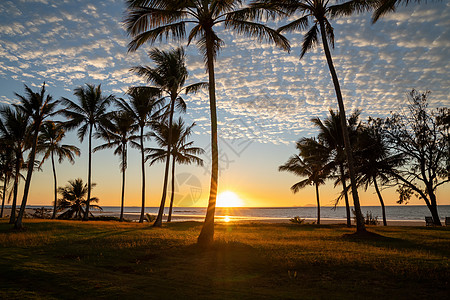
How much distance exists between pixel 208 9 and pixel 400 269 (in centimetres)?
1100

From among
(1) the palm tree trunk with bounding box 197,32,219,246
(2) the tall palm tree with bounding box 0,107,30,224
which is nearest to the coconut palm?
(1) the palm tree trunk with bounding box 197,32,219,246

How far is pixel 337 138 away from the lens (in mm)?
23906

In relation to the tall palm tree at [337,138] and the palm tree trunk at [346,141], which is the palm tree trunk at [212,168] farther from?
the tall palm tree at [337,138]

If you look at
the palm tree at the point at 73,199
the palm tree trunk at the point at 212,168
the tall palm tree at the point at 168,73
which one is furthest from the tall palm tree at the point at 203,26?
the palm tree at the point at 73,199

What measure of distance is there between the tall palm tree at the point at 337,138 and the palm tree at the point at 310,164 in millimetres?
670

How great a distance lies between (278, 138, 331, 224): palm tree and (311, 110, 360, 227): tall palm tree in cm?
67

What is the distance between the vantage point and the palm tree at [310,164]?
2463 cm

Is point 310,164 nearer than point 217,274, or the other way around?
point 217,274

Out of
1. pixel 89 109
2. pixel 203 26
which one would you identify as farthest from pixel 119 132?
pixel 203 26

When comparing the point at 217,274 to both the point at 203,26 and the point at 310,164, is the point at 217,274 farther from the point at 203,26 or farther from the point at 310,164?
the point at 310,164

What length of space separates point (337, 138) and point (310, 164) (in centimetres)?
307

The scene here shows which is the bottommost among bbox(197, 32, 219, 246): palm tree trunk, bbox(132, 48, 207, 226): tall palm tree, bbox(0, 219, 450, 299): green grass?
bbox(0, 219, 450, 299): green grass

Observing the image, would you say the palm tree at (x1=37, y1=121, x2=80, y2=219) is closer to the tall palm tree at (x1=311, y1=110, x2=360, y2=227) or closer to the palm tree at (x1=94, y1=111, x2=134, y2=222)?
the palm tree at (x1=94, y1=111, x2=134, y2=222)

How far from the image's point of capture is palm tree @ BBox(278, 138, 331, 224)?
24627mm
